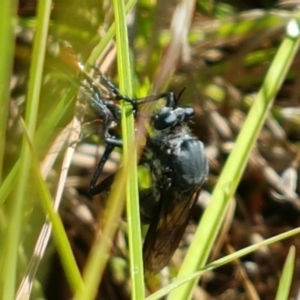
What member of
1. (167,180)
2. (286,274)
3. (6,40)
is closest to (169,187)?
(167,180)

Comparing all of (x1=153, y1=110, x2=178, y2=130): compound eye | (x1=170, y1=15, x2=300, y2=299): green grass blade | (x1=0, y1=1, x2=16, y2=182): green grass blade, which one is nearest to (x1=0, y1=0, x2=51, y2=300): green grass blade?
(x1=0, y1=1, x2=16, y2=182): green grass blade

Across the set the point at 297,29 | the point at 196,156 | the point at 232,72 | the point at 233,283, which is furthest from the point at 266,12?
the point at 233,283

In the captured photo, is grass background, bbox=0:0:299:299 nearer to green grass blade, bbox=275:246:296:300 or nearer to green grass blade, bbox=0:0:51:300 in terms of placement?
green grass blade, bbox=275:246:296:300

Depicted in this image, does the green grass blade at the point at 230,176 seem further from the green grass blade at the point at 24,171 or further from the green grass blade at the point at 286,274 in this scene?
the green grass blade at the point at 24,171

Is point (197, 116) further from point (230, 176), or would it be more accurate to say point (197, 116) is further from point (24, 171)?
point (24, 171)

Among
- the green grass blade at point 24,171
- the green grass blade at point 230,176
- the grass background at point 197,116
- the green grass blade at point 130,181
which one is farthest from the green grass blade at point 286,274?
the green grass blade at point 24,171

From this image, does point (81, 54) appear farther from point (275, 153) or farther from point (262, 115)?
point (275, 153)
